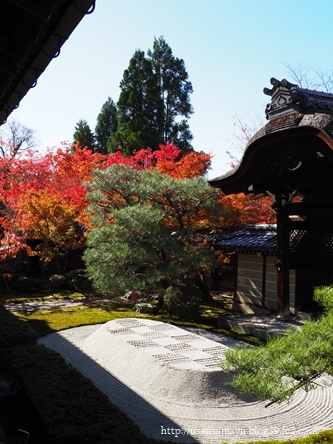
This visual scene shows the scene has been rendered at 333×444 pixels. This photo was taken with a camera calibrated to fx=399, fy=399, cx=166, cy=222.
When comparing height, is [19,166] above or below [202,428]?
above

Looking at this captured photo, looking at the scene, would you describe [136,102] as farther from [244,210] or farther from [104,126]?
[244,210]

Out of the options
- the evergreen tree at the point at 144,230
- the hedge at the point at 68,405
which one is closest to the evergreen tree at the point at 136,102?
the evergreen tree at the point at 144,230

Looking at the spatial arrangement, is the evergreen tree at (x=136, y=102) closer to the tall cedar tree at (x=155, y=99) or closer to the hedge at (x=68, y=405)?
the tall cedar tree at (x=155, y=99)

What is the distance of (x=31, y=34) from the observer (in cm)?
279

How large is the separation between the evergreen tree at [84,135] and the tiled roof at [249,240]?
26.4m

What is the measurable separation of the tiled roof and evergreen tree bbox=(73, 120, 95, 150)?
2637 centimetres

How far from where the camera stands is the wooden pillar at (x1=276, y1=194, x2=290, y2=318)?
10.4m

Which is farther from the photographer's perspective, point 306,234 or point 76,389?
point 306,234

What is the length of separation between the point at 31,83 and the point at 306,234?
9434mm

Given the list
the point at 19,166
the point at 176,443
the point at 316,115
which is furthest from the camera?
the point at 19,166

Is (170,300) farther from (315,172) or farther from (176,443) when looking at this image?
(176,443)

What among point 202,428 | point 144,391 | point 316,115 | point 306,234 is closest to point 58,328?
point 144,391

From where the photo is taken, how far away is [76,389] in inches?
185

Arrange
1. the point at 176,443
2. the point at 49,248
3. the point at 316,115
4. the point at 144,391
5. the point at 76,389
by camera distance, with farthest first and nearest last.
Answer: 1. the point at 49,248
2. the point at 316,115
3. the point at 144,391
4. the point at 176,443
5. the point at 76,389
